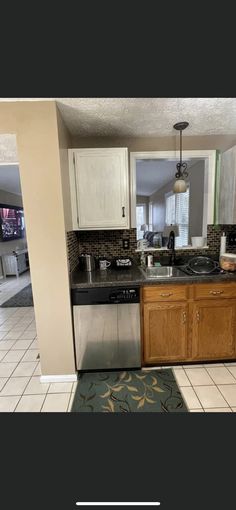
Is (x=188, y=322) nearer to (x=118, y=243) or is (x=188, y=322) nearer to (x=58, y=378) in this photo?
(x=118, y=243)

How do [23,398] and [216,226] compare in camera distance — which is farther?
[216,226]

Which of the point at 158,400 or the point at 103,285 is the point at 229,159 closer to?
the point at 103,285

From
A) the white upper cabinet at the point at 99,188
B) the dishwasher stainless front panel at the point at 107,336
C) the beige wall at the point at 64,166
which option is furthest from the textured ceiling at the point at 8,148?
the dishwasher stainless front panel at the point at 107,336

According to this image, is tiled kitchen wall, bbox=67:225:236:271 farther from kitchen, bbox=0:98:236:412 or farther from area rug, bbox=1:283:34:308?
area rug, bbox=1:283:34:308

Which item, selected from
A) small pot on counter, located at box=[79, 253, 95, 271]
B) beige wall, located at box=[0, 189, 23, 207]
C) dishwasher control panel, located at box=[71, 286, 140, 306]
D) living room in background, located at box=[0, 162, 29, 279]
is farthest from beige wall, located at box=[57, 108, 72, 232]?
beige wall, located at box=[0, 189, 23, 207]

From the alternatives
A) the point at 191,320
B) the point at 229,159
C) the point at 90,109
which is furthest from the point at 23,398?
the point at 229,159

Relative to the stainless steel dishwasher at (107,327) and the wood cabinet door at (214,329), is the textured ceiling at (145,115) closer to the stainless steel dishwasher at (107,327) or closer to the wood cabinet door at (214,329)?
the stainless steel dishwasher at (107,327)

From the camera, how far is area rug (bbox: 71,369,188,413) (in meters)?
1.63

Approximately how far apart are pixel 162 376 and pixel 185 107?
7.60ft

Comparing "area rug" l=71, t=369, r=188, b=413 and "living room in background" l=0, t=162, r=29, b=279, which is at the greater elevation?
"living room in background" l=0, t=162, r=29, b=279

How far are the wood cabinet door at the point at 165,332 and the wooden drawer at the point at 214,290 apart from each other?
0.17m

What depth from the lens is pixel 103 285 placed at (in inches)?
73.0

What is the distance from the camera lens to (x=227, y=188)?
7.43ft

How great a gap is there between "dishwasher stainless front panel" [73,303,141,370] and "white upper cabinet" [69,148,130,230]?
0.82 meters
